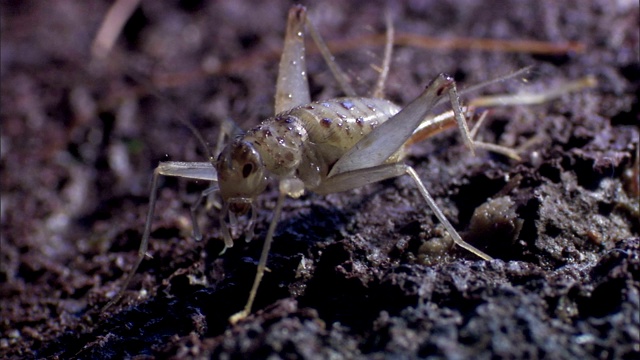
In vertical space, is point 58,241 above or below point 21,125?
below

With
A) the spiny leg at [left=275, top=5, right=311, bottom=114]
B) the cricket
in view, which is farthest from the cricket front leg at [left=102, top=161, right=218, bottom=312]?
the spiny leg at [left=275, top=5, right=311, bottom=114]

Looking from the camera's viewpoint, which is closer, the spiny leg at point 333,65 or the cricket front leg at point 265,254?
the cricket front leg at point 265,254

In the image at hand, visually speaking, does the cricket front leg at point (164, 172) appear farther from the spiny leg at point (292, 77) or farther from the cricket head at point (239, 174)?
the spiny leg at point (292, 77)

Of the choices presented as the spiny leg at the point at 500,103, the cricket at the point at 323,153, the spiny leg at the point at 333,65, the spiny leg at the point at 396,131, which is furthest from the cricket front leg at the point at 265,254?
the spiny leg at the point at 333,65

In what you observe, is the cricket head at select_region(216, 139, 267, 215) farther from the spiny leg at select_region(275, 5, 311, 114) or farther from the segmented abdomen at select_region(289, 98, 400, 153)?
the spiny leg at select_region(275, 5, 311, 114)

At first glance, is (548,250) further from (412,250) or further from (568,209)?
(412,250)

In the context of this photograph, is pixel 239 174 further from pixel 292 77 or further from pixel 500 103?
pixel 500 103

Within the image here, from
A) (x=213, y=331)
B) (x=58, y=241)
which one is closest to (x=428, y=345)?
(x=213, y=331)
